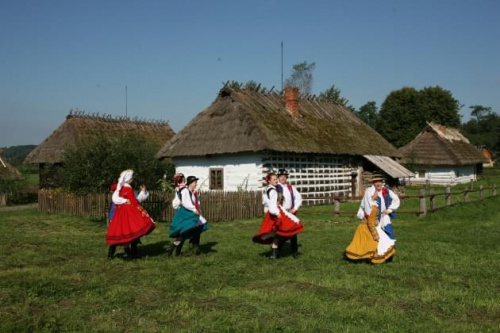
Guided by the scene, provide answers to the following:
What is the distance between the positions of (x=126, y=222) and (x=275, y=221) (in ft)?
8.44

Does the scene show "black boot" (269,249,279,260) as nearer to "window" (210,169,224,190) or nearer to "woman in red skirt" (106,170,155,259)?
"woman in red skirt" (106,170,155,259)

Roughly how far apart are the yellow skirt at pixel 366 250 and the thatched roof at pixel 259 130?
39.0ft

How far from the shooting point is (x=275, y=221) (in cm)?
872

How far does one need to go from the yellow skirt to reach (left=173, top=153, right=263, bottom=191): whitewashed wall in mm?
12518

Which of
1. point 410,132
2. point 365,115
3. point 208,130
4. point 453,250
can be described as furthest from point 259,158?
point 365,115

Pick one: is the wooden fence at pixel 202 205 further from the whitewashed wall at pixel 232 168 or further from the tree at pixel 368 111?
the tree at pixel 368 111

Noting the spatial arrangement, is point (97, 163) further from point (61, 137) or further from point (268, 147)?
point (61, 137)

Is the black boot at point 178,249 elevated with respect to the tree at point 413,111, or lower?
lower

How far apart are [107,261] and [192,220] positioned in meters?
1.60

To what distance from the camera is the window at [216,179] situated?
22.5m

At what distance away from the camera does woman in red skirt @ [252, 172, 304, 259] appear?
8648mm

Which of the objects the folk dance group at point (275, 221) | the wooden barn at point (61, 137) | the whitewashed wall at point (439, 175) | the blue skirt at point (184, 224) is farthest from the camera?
the whitewashed wall at point (439, 175)

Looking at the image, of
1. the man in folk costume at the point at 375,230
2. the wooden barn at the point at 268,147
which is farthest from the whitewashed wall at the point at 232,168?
the man in folk costume at the point at 375,230

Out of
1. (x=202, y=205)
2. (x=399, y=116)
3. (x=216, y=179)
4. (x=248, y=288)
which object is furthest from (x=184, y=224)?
(x=399, y=116)
